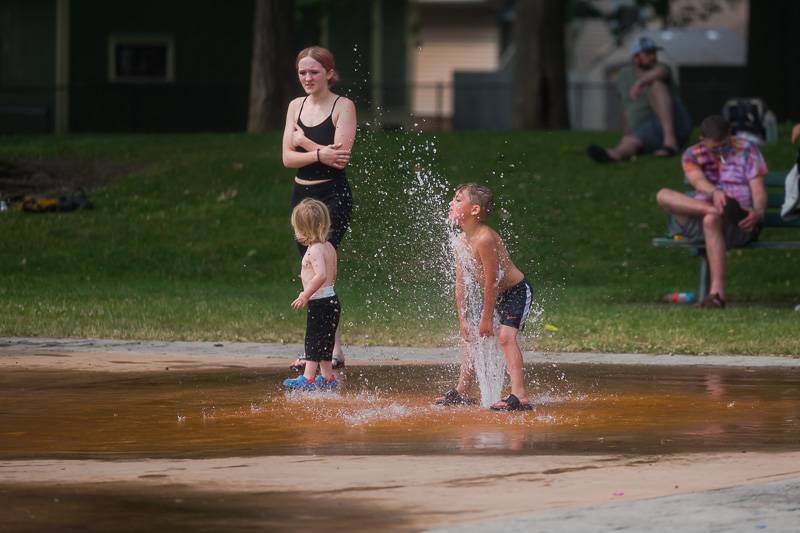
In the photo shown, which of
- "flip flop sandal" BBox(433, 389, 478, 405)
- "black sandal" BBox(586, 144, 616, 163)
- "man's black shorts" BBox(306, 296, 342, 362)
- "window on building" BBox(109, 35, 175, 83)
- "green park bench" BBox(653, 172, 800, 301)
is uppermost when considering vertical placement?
"window on building" BBox(109, 35, 175, 83)

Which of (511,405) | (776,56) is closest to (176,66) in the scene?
(776,56)

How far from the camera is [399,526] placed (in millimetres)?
5801

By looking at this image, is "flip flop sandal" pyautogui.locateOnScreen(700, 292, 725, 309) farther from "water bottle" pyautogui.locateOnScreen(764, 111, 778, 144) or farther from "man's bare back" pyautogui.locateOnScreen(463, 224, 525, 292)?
"water bottle" pyautogui.locateOnScreen(764, 111, 778, 144)

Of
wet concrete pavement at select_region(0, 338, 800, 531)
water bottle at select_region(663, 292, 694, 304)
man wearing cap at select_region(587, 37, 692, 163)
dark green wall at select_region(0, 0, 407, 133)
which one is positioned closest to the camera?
wet concrete pavement at select_region(0, 338, 800, 531)

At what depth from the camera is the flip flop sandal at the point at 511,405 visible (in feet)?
28.7

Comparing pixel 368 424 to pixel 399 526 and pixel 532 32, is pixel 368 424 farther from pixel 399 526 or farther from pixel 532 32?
pixel 532 32

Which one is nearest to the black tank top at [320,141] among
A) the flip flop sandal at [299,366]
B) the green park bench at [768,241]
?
the flip flop sandal at [299,366]

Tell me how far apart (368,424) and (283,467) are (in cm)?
134

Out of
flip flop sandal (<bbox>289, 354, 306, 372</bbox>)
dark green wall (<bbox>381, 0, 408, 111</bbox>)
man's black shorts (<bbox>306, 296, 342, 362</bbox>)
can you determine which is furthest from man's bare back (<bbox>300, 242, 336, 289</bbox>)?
dark green wall (<bbox>381, 0, 408, 111</bbox>)

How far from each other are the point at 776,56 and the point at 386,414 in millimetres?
22352

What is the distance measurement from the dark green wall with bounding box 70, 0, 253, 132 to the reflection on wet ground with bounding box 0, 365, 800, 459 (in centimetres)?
2615

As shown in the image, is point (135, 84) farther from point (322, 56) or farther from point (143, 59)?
point (322, 56)

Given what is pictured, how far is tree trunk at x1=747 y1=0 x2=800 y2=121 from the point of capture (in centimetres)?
2953

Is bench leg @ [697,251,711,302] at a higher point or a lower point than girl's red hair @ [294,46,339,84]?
lower
